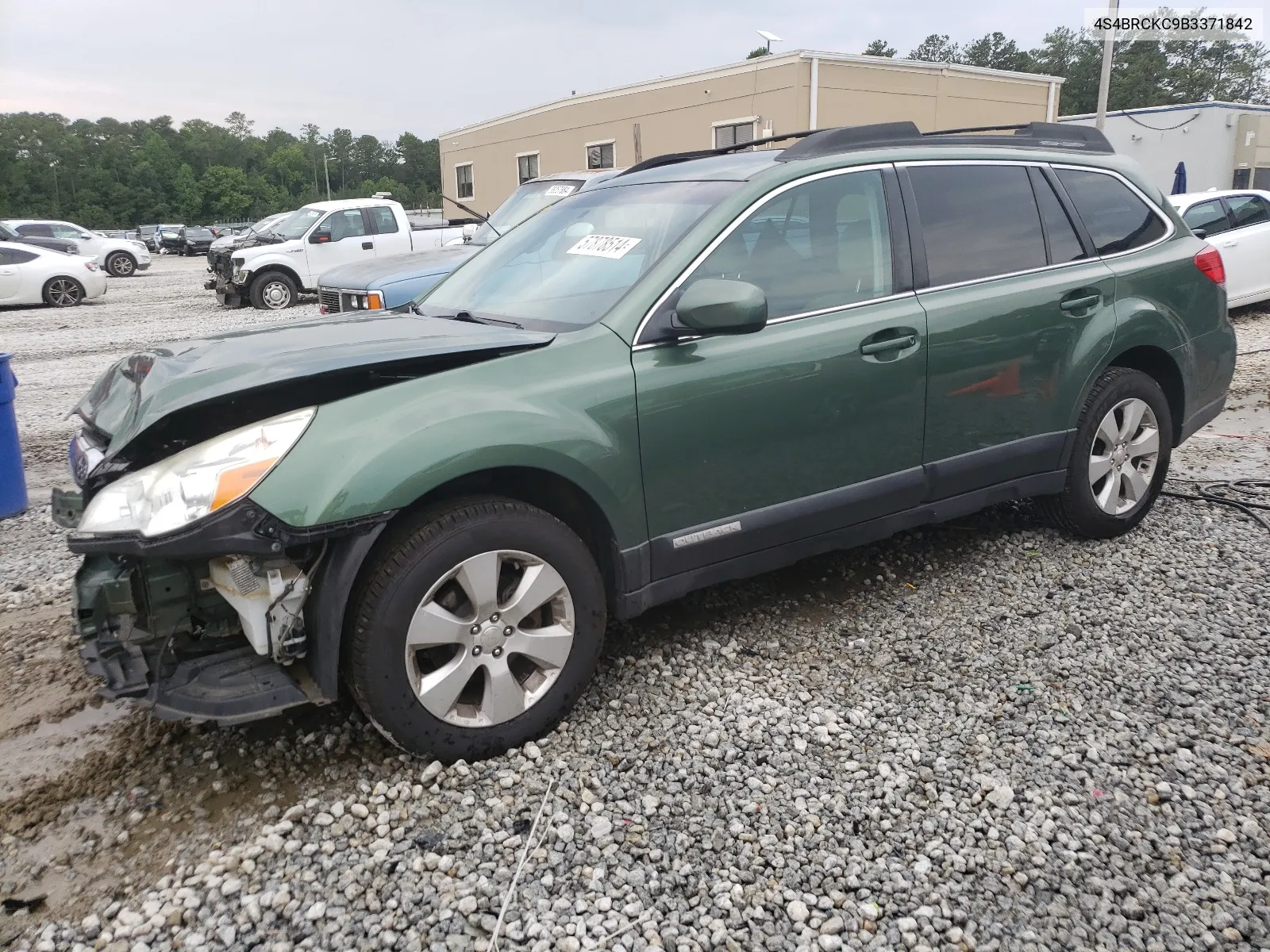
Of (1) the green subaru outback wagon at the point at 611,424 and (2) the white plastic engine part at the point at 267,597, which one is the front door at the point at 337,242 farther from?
(2) the white plastic engine part at the point at 267,597

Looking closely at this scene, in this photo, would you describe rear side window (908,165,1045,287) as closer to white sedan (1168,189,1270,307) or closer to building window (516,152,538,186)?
white sedan (1168,189,1270,307)

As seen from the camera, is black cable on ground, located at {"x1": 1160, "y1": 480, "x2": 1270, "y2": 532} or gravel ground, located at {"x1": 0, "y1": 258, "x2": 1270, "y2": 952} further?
black cable on ground, located at {"x1": 1160, "y1": 480, "x2": 1270, "y2": 532}

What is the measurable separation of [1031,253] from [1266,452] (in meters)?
3.32

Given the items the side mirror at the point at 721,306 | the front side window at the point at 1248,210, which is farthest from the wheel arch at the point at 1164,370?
the front side window at the point at 1248,210

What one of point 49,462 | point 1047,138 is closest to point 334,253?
point 49,462

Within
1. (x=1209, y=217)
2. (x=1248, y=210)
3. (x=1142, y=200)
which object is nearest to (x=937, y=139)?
(x=1142, y=200)

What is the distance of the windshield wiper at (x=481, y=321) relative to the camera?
332 centimetres


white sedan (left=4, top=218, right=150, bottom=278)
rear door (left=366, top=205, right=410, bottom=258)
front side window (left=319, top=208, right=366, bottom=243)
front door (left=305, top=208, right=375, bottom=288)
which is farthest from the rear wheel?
→ white sedan (left=4, top=218, right=150, bottom=278)

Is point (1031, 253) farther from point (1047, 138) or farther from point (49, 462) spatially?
point (49, 462)

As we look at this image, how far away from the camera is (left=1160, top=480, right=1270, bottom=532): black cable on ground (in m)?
4.92

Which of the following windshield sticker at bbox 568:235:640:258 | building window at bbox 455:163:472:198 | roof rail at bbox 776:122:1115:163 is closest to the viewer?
windshield sticker at bbox 568:235:640:258

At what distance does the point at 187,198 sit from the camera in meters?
88.1

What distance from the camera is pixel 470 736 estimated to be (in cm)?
283

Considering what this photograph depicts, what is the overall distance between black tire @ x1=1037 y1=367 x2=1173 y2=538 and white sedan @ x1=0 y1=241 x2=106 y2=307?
19.4 m
